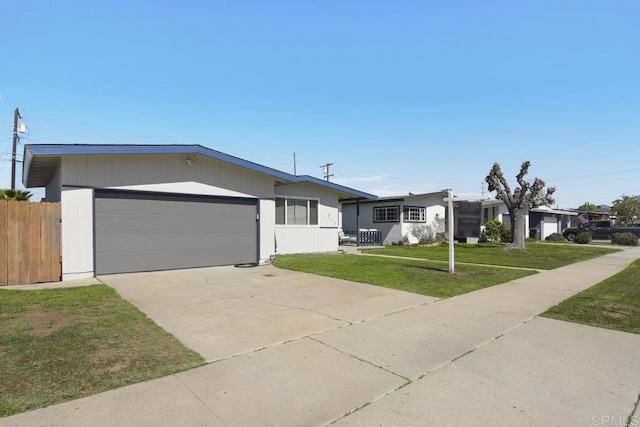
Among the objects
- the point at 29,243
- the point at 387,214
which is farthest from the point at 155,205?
the point at 387,214

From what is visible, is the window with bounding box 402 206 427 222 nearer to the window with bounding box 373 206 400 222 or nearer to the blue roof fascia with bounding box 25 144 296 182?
the window with bounding box 373 206 400 222

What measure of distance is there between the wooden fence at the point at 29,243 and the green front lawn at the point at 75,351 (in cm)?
233

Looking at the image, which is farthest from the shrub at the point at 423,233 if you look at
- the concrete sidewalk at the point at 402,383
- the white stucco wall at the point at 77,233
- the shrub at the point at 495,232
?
the white stucco wall at the point at 77,233

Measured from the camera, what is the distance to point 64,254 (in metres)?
9.41

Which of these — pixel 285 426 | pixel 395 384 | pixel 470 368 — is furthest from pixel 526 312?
pixel 285 426

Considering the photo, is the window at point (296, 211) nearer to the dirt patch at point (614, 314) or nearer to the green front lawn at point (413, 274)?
the green front lawn at point (413, 274)

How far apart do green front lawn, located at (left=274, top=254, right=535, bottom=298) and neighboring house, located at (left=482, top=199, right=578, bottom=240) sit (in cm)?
1933

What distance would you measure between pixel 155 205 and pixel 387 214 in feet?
54.0

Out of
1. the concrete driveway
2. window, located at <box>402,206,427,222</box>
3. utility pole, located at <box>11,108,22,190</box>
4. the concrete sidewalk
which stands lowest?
the concrete sidewalk

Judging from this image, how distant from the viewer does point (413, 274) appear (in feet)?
35.9

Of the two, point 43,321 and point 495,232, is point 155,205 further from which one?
point 495,232

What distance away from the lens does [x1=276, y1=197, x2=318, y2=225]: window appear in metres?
15.9

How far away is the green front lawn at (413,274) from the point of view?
29.6ft

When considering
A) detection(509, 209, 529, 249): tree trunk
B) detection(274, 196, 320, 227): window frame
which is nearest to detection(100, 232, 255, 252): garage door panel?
detection(274, 196, 320, 227): window frame
